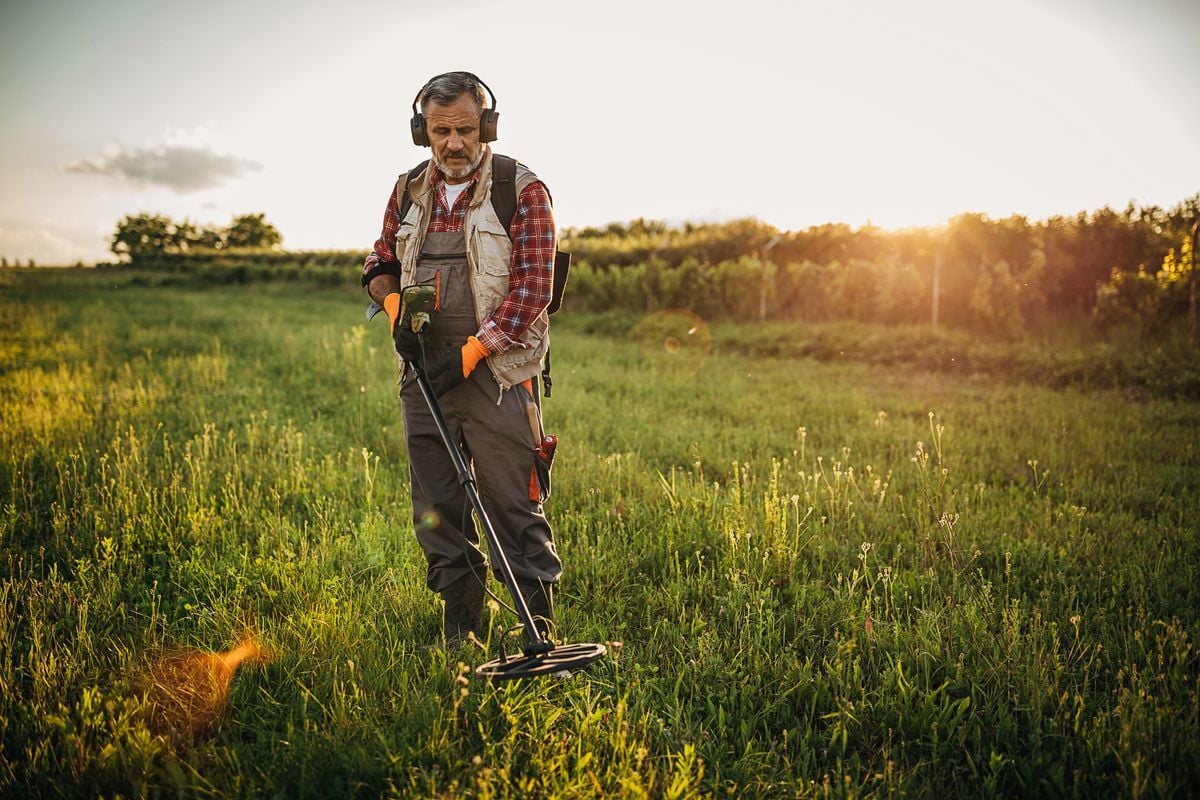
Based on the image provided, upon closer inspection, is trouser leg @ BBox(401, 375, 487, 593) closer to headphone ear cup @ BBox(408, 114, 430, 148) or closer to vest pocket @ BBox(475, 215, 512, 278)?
vest pocket @ BBox(475, 215, 512, 278)

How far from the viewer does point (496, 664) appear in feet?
8.47

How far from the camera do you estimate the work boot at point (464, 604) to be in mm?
3428

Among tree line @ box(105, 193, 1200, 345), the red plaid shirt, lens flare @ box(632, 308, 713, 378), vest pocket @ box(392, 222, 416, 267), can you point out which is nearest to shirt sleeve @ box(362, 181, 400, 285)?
vest pocket @ box(392, 222, 416, 267)

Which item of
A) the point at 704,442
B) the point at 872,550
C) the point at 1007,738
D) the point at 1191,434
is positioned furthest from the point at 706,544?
the point at 1191,434

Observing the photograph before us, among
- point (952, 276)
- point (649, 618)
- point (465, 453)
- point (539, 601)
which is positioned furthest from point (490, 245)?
point (952, 276)

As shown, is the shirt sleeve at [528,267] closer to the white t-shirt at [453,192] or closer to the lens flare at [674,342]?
the white t-shirt at [453,192]

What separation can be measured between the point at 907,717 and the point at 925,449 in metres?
4.34

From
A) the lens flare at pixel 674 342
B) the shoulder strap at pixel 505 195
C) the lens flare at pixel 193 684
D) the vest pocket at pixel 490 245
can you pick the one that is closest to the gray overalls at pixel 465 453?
the vest pocket at pixel 490 245

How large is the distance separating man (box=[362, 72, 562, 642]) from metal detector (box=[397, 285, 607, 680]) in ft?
0.34

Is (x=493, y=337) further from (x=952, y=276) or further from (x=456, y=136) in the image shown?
(x=952, y=276)

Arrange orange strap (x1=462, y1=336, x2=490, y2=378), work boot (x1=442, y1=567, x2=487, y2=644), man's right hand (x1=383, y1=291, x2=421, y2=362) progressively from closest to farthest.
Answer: orange strap (x1=462, y1=336, x2=490, y2=378) → man's right hand (x1=383, y1=291, x2=421, y2=362) → work boot (x1=442, y1=567, x2=487, y2=644)

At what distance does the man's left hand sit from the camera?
296 centimetres

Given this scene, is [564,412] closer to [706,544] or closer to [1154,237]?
[706,544]

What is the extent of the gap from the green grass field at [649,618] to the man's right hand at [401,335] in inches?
53.1
